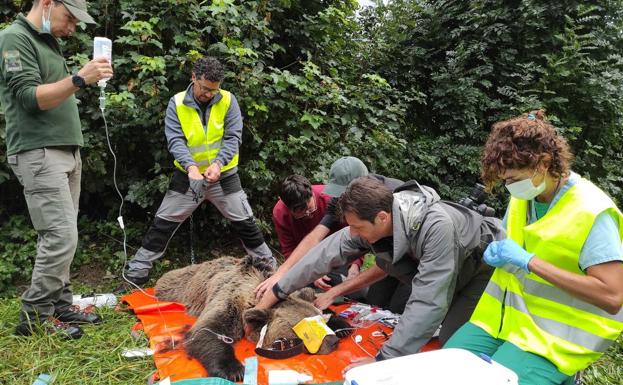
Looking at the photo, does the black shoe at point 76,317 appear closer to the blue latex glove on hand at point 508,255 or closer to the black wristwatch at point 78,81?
the black wristwatch at point 78,81

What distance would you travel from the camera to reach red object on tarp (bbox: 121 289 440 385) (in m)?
2.74

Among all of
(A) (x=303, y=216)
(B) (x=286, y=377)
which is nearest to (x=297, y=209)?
(A) (x=303, y=216)

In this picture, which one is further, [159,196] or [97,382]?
[159,196]

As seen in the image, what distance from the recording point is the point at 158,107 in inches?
185

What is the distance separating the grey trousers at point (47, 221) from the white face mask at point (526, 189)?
2.90m

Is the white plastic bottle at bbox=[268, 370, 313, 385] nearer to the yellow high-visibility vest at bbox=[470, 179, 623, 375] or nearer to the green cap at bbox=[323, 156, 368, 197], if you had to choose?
the yellow high-visibility vest at bbox=[470, 179, 623, 375]

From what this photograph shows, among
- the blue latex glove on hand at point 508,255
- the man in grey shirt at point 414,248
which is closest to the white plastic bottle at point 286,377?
the man in grey shirt at point 414,248

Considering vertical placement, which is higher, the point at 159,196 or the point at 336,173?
the point at 336,173

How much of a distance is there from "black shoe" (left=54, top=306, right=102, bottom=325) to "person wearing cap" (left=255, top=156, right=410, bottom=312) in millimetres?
1339

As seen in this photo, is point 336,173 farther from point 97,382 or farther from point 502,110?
point 502,110

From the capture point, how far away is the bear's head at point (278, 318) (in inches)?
118

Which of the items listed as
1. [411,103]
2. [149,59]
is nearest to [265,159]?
Answer: [149,59]

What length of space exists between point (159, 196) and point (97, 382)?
262cm

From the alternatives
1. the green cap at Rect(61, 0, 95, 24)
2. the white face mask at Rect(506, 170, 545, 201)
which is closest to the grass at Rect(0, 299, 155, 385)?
the green cap at Rect(61, 0, 95, 24)
